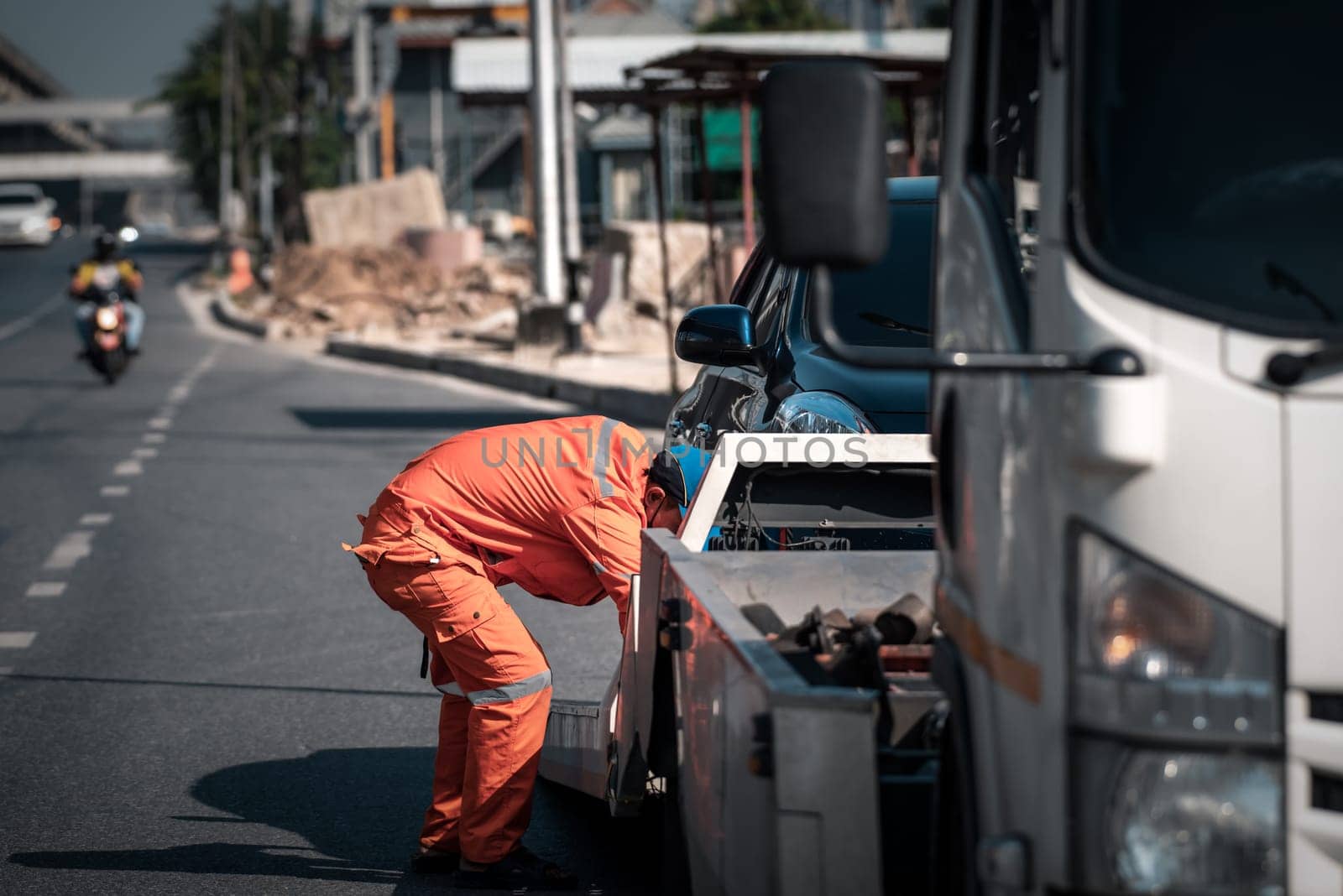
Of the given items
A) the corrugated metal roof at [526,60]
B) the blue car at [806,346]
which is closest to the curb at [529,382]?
the blue car at [806,346]

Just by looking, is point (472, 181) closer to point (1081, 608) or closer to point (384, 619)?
point (384, 619)

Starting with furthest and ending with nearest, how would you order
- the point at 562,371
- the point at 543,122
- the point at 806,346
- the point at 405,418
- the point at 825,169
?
the point at 543,122, the point at 562,371, the point at 405,418, the point at 806,346, the point at 825,169

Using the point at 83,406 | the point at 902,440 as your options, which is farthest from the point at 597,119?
the point at 902,440

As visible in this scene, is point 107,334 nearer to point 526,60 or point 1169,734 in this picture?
point 1169,734

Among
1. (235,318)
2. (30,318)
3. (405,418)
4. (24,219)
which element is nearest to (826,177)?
(405,418)

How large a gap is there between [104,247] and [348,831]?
17.4 m

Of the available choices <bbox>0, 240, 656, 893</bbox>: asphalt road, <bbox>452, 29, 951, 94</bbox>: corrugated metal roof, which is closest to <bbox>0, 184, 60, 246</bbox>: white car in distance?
<bbox>452, 29, 951, 94</bbox>: corrugated metal roof

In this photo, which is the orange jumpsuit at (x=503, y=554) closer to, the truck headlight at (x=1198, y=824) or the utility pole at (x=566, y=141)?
the truck headlight at (x=1198, y=824)

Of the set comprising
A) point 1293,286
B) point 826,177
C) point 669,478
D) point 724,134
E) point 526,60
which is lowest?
point 669,478

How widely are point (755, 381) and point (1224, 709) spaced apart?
4.27 meters

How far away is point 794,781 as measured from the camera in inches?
117

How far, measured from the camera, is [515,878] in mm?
4641

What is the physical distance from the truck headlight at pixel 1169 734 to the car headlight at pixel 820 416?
140 inches

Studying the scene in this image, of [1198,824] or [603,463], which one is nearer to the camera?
[1198,824]
